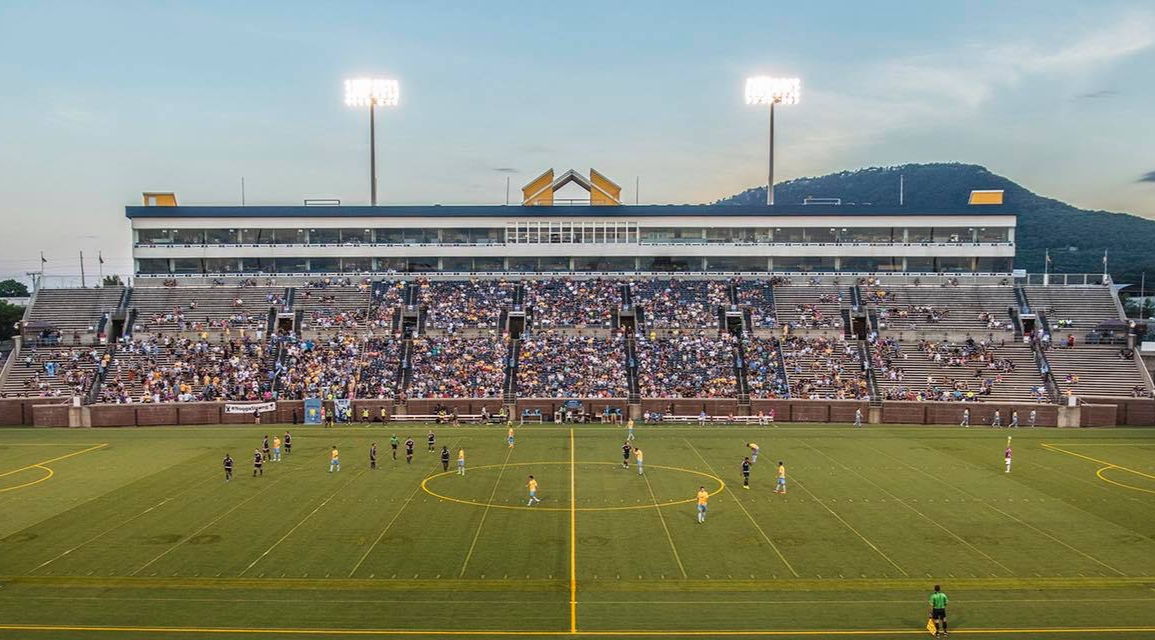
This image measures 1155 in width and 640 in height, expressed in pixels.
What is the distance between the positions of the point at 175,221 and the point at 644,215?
156 feet

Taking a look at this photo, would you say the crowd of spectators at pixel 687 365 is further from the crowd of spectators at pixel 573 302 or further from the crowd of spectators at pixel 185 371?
the crowd of spectators at pixel 185 371

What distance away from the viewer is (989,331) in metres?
70.3

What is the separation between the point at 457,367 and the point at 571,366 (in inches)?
364

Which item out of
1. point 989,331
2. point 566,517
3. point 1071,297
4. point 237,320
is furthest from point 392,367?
point 1071,297

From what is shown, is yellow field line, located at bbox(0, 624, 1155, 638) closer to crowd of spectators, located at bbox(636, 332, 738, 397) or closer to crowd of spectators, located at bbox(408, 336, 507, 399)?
crowd of spectators, located at bbox(408, 336, 507, 399)

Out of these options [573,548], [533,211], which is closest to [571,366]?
[533,211]

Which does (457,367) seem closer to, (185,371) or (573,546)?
(185,371)

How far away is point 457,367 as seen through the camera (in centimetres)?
6531

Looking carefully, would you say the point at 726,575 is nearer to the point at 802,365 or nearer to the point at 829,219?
the point at 802,365

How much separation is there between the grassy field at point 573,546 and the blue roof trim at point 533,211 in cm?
4006

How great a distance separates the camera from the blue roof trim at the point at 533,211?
8125 centimetres

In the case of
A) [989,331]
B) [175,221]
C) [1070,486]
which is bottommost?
[1070,486]

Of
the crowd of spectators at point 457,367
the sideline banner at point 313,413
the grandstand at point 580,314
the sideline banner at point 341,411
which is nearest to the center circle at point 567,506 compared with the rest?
the grandstand at point 580,314

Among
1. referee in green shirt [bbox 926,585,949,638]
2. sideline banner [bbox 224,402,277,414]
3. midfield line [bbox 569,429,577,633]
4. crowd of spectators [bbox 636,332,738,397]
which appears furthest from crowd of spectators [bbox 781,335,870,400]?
referee in green shirt [bbox 926,585,949,638]
